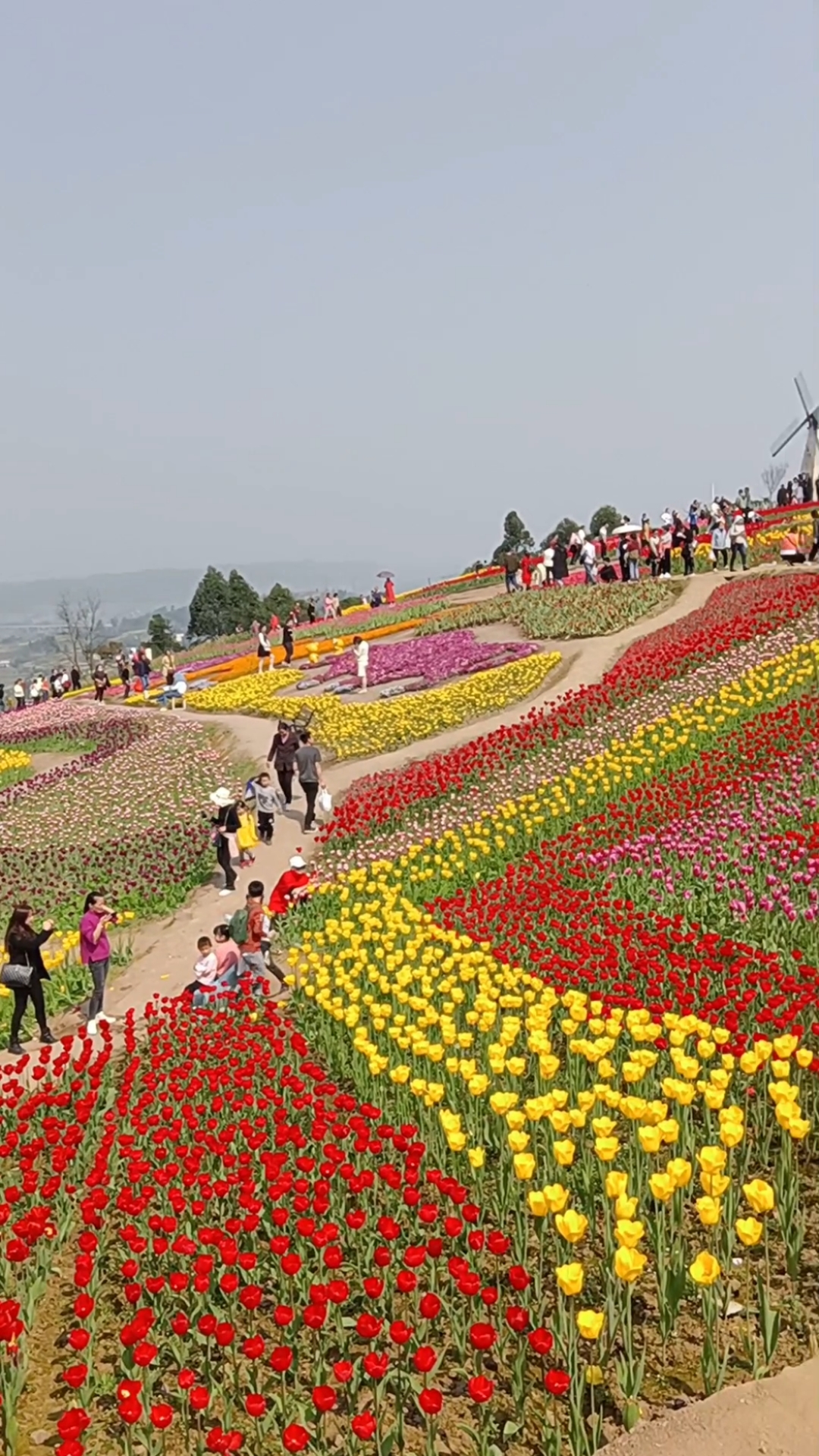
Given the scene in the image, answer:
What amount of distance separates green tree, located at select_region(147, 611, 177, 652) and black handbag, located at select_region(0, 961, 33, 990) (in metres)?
72.3

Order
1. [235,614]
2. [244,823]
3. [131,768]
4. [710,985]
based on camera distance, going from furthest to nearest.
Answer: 1. [235,614]
2. [131,768]
3. [244,823]
4. [710,985]

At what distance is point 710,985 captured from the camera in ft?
29.5

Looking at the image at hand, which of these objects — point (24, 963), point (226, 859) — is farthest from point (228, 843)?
point (24, 963)

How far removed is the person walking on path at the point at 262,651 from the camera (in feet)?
114

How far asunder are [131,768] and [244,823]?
8348mm

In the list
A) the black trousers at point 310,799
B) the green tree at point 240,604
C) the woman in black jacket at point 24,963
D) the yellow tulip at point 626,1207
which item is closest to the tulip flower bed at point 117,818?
the black trousers at point 310,799

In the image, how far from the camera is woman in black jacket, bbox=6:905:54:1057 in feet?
37.0

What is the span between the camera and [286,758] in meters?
19.2

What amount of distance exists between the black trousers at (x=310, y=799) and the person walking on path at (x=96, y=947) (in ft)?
21.5

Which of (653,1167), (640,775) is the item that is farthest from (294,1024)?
(640,775)

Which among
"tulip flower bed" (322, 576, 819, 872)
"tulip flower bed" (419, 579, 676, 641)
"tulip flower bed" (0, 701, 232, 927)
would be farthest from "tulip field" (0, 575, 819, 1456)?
"tulip flower bed" (419, 579, 676, 641)

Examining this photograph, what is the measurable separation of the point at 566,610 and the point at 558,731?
14.1m

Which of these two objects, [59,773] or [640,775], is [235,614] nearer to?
[59,773]

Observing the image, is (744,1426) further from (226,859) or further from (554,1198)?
(226,859)
